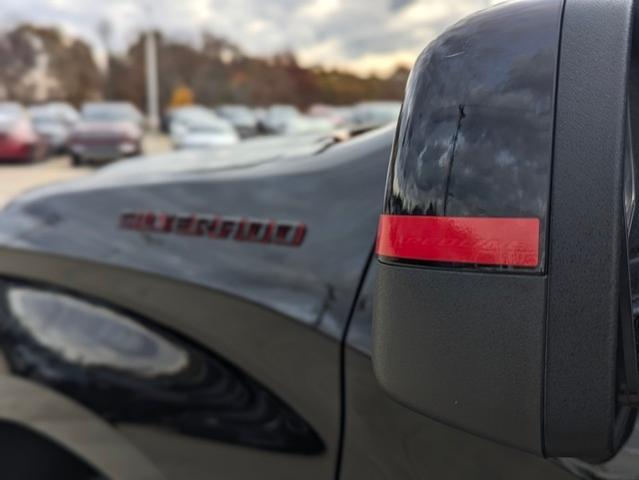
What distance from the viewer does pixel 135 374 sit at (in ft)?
4.74

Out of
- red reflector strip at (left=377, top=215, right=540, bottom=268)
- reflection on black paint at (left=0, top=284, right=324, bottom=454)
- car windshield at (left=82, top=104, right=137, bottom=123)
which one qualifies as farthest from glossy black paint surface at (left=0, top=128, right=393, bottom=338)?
car windshield at (left=82, top=104, right=137, bottom=123)

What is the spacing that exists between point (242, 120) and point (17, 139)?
12230mm

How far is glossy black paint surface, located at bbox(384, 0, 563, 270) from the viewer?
2.44ft

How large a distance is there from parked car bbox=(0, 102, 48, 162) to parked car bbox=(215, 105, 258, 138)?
8.61 m

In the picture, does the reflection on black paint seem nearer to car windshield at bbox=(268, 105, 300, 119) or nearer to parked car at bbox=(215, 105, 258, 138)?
parked car at bbox=(215, 105, 258, 138)

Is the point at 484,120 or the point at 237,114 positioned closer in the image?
the point at 484,120

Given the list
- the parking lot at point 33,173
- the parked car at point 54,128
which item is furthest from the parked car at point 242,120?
the parking lot at point 33,173

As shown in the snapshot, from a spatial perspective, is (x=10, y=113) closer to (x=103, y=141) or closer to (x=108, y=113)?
(x=108, y=113)

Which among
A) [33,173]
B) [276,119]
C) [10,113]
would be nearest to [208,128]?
[33,173]

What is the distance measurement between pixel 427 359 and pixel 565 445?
0.58 ft

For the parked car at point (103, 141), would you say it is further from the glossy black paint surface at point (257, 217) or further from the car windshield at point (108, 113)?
the glossy black paint surface at point (257, 217)

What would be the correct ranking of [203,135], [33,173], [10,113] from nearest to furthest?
[33,173], [10,113], [203,135]

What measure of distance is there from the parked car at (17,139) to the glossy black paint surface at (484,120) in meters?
17.0

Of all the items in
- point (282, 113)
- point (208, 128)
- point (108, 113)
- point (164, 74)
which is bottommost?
point (208, 128)
